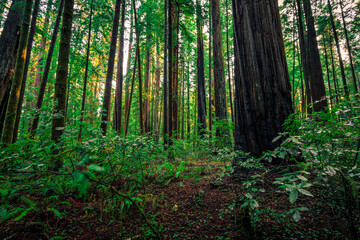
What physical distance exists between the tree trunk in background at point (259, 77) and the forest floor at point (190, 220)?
954 millimetres

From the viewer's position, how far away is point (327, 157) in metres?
1.44

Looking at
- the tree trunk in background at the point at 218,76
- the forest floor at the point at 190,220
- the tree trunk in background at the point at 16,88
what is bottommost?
the forest floor at the point at 190,220

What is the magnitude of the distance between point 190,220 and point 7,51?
6151mm

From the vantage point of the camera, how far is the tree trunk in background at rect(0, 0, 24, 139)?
3.93m

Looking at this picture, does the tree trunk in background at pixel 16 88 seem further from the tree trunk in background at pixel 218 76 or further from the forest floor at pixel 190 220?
the tree trunk in background at pixel 218 76

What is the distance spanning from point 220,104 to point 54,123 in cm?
631

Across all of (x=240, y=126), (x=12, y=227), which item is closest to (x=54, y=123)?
(x=12, y=227)

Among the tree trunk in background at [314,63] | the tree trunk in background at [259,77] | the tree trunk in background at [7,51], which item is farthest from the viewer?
the tree trunk in background at [314,63]

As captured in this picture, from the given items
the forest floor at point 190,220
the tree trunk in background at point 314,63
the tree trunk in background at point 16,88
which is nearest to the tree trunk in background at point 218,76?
the tree trunk in background at point 314,63

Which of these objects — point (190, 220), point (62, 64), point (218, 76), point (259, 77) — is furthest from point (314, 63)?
point (62, 64)

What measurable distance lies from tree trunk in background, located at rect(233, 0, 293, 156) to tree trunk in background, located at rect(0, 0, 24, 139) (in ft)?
19.2

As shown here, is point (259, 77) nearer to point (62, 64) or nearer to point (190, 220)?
point (190, 220)

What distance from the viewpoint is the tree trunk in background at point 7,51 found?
393cm

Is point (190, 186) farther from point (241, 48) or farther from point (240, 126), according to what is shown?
point (241, 48)
